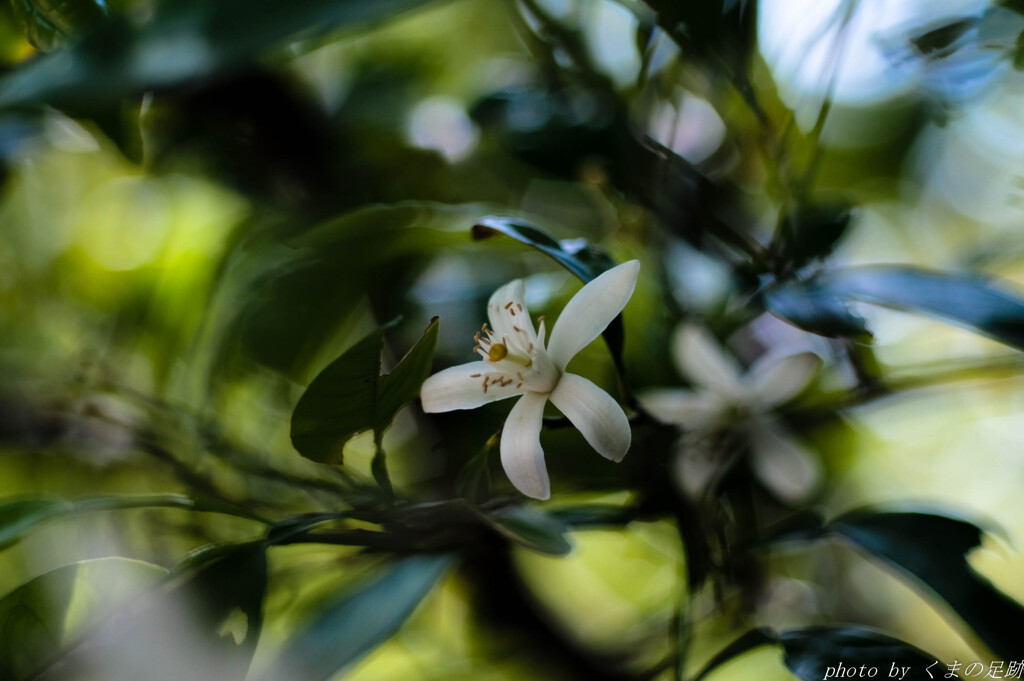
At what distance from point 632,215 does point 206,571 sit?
1.48 feet

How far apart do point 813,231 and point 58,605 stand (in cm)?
46

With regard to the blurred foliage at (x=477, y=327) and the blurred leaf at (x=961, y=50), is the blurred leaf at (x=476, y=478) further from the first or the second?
the blurred leaf at (x=961, y=50)

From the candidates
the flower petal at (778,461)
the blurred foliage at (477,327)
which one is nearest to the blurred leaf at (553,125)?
the blurred foliage at (477,327)

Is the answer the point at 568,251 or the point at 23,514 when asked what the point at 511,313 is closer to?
the point at 568,251

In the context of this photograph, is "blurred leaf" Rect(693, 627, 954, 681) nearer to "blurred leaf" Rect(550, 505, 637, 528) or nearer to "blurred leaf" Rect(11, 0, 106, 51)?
"blurred leaf" Rect(550, 505, 637, 528)

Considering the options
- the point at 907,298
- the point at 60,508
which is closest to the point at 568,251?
the point at 907,298

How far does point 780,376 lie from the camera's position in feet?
1.64

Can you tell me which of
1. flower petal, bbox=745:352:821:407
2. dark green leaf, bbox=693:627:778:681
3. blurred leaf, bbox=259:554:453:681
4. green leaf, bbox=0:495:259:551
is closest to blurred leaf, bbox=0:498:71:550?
green leaf, bbox=0:495:259:551

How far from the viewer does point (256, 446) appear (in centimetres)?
62

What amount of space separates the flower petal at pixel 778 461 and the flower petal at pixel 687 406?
0.04 meters

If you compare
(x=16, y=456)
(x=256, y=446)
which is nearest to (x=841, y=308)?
(x=256, y=446)

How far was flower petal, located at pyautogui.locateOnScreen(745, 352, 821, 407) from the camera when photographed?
487 mm

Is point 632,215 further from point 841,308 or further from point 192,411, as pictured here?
point 192,411

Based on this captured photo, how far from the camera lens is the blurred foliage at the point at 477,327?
28 cm
